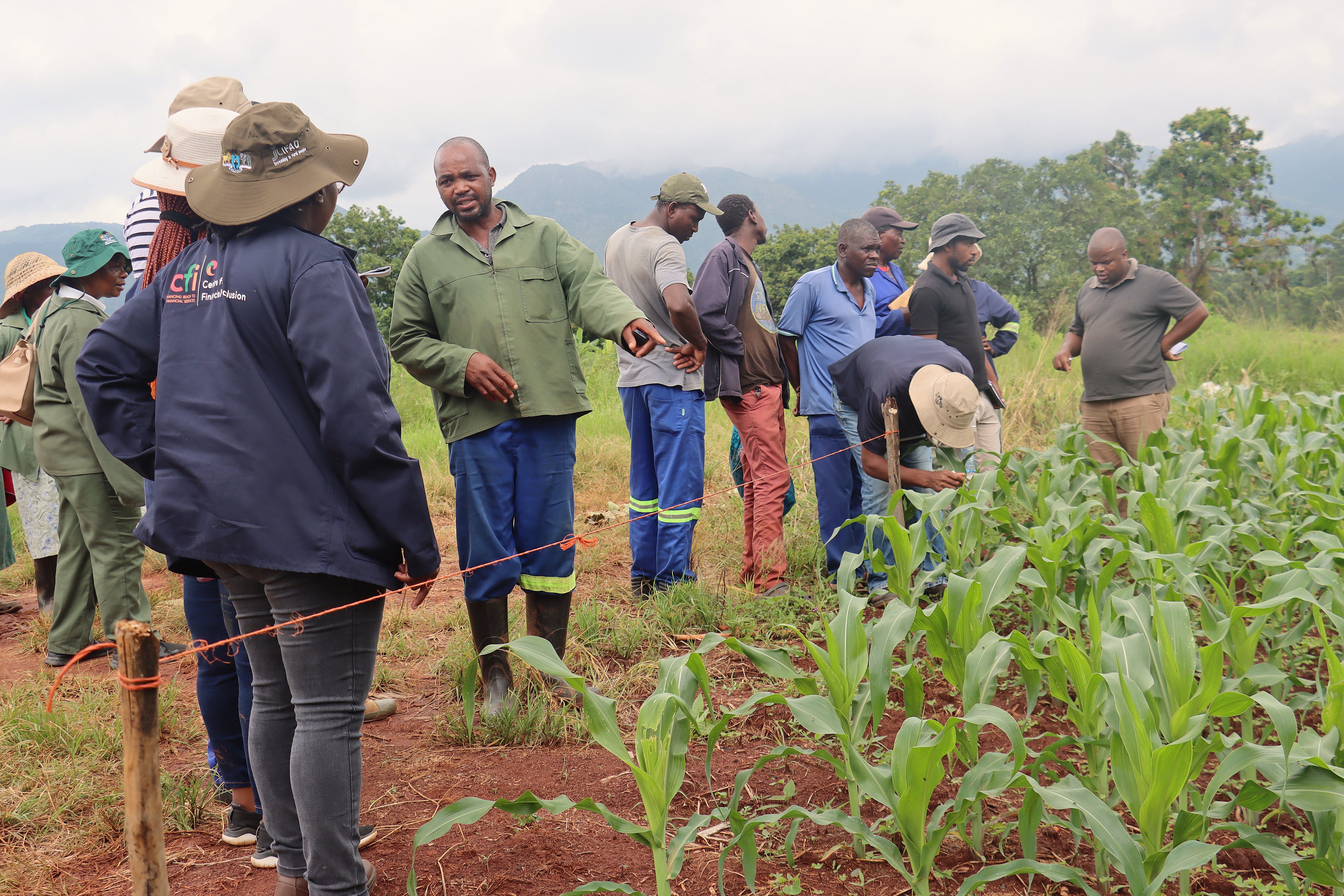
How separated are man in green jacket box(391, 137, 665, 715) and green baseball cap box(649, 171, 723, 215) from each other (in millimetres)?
1415

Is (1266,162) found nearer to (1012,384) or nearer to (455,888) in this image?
(1012,384)

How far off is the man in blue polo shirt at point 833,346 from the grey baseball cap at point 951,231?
25.5 inches

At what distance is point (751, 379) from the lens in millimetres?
4543

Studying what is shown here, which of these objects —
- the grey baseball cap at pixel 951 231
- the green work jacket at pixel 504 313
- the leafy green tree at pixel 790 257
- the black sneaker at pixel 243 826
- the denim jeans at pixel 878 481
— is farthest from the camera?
the leafy green tree at pixel 790 257

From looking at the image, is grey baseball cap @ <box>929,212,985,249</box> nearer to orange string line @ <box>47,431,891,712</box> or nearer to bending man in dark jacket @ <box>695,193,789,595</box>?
bending man in dark jacket @ <box>695,193,789,595</box>

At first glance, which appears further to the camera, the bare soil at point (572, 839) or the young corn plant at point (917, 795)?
the bare soil at point (572, 839)

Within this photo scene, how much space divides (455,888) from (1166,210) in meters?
28.1

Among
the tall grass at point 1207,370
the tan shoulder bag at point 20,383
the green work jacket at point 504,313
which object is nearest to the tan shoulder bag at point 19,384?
the tan shoulder bag at point 20,383

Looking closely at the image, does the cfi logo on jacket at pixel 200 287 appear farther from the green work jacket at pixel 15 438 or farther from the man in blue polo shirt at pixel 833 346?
the green work jacket at pixel 15 438

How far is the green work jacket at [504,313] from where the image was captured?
10.1 ft

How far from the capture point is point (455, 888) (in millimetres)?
2182

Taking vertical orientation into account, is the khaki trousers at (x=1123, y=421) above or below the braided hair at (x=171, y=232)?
below

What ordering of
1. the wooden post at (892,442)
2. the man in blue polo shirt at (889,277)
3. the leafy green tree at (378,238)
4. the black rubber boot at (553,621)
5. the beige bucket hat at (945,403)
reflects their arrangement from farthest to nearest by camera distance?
1. the leafy green tree at (378,238)
2. the man in blue polo shirt at (889,277)
3. the wooden post at (892,442)
4. the beige bucket hat at (945,403)
5. the black rubber boot at (553,621)

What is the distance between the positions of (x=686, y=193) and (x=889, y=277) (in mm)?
1570
